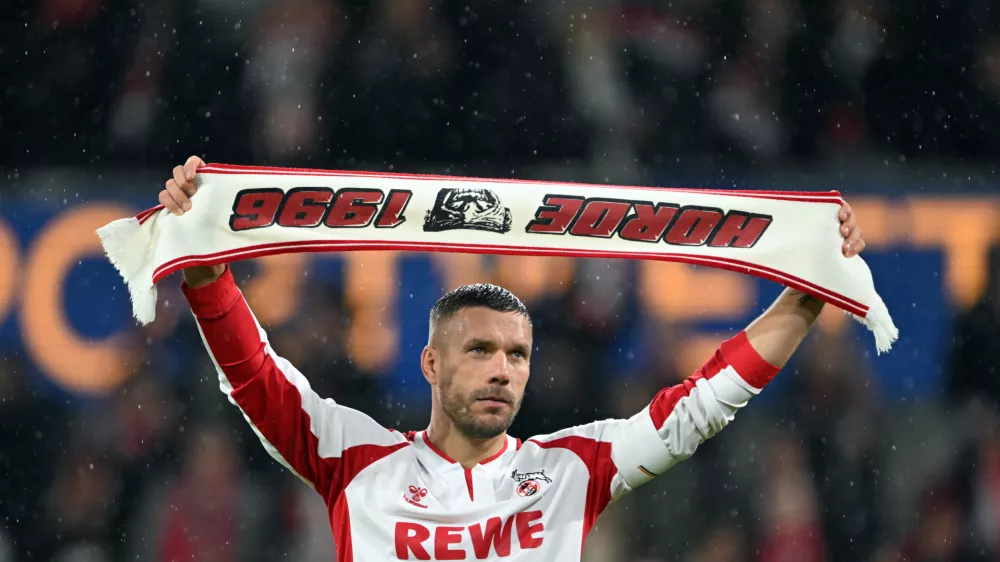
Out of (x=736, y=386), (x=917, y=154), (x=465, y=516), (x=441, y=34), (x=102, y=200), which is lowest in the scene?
(x=465, y=516)

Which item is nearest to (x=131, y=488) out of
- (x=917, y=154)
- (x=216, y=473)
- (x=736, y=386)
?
(x=216, y=473)

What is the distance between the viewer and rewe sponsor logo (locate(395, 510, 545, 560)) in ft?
6.91

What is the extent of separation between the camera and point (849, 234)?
2.18 meters

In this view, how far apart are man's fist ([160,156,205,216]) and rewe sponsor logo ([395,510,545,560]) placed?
2.34 feet

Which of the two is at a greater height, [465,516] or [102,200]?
[102,200]

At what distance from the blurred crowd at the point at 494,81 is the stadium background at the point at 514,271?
1 cm

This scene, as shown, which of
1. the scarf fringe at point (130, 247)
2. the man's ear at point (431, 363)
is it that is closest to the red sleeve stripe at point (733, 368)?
the man's ear at point (431, 363)

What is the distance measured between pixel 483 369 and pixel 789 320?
60 cm

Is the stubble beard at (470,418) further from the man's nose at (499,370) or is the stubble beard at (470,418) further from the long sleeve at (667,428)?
the long sleeve at (667,428)

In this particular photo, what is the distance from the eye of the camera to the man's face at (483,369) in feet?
7.07

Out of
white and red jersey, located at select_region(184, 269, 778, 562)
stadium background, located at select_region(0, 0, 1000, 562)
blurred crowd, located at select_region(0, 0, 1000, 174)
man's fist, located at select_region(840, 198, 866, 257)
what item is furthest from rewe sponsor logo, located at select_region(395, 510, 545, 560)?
blurred crowd, located at select_region(0, 0, 1000, 174)

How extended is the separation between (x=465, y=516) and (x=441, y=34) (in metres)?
2.72

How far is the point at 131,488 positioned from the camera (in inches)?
160

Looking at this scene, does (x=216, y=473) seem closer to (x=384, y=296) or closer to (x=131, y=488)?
(x=131, y=488)
